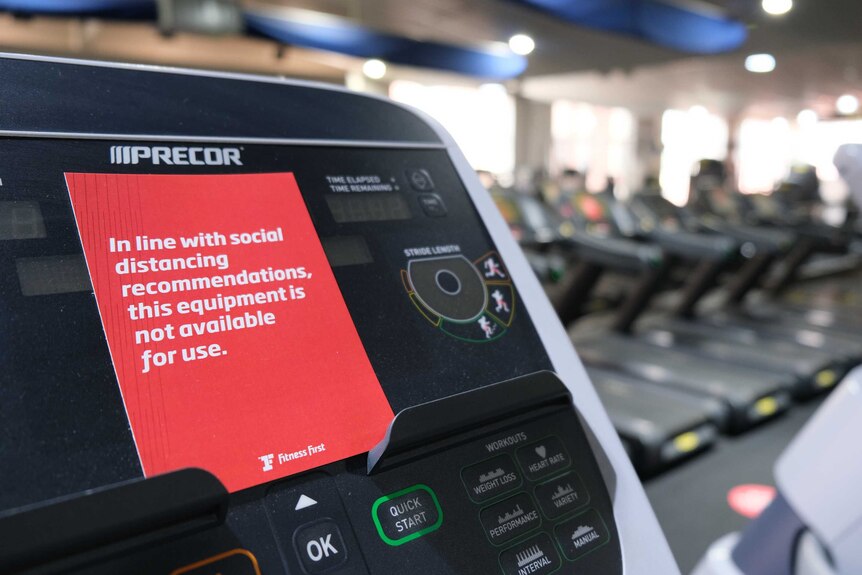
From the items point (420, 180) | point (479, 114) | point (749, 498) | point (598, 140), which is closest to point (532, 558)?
point (420, 180)

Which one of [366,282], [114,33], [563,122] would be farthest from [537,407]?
[563,122]

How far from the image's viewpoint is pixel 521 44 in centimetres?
844

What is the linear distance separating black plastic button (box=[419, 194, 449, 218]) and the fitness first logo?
0.19 metres

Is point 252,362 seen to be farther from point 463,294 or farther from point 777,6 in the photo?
point 777,6

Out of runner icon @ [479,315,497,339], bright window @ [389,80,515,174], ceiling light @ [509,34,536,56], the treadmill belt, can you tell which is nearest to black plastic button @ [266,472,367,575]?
runner icon @ [479,315,497,339]

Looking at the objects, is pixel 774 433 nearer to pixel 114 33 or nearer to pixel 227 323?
pixel 227 323

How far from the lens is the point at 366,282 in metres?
0.60

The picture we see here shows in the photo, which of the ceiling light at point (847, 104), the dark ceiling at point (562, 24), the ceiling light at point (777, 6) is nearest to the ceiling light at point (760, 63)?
the dark ceiling at point (562, 24)

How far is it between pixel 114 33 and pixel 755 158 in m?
18.4

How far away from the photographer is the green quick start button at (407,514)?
0.49 metres

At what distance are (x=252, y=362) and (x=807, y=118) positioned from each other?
20411 mm

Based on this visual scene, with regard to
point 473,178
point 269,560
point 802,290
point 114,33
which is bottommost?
point 269,560

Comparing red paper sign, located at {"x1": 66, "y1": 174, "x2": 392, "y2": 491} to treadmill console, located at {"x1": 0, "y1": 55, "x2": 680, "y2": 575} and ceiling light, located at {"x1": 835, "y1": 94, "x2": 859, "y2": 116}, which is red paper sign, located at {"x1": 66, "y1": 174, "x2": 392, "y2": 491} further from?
ceiling light, located at {"x1": 835, "y1": 94, "x2": 859, "y2": 116}

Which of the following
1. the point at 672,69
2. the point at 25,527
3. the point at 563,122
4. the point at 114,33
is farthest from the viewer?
the point at 563,122
